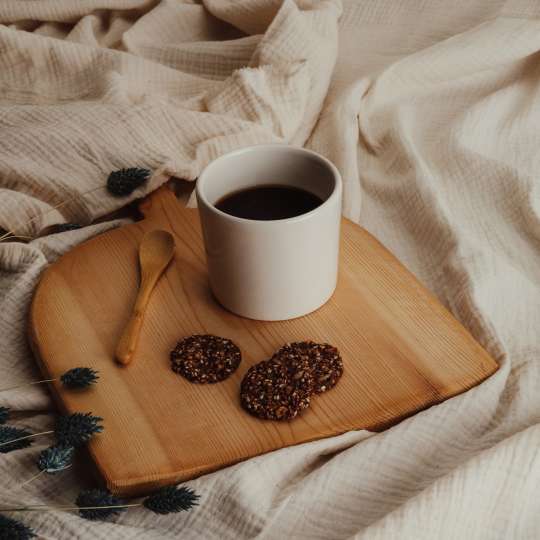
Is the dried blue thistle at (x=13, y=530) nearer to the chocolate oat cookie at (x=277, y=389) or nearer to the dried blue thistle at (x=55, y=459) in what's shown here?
the dried blue thistle at (x=55, y=459)

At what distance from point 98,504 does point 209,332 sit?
9.9 inches

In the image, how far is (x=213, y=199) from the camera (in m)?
0.92

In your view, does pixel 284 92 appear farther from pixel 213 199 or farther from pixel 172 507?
pixel 172 507

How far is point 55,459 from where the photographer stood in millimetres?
770

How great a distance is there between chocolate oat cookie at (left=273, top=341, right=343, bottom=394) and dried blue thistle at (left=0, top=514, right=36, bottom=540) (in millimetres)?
308

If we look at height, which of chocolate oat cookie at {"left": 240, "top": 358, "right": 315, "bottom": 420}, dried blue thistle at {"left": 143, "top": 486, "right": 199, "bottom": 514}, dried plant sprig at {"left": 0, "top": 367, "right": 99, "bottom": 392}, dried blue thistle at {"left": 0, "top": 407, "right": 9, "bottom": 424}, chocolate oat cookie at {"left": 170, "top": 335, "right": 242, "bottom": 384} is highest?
chocolate oat cookie at {"left": 240, "top": 358, "right": 315, "bottom": 420}

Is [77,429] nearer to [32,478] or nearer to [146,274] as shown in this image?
[32,478]

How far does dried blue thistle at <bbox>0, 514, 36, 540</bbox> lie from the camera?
704 millimetres

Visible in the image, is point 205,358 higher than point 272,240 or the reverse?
the reverse

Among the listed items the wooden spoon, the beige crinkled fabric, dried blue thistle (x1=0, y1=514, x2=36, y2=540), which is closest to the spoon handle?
the wooden spoon

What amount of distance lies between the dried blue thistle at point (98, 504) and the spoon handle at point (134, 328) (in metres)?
0.17

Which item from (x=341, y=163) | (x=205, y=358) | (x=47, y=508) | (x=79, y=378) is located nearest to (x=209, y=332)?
(x=205, y=358)

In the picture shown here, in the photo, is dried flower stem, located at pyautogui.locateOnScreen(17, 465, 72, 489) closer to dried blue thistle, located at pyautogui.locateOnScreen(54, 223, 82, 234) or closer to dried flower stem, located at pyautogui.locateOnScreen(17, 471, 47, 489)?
dried flower stem, located at pyautogui.locateOnScreen(17, 471, 47, 489)

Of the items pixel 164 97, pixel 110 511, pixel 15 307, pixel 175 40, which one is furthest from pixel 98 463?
pixel 175 40
